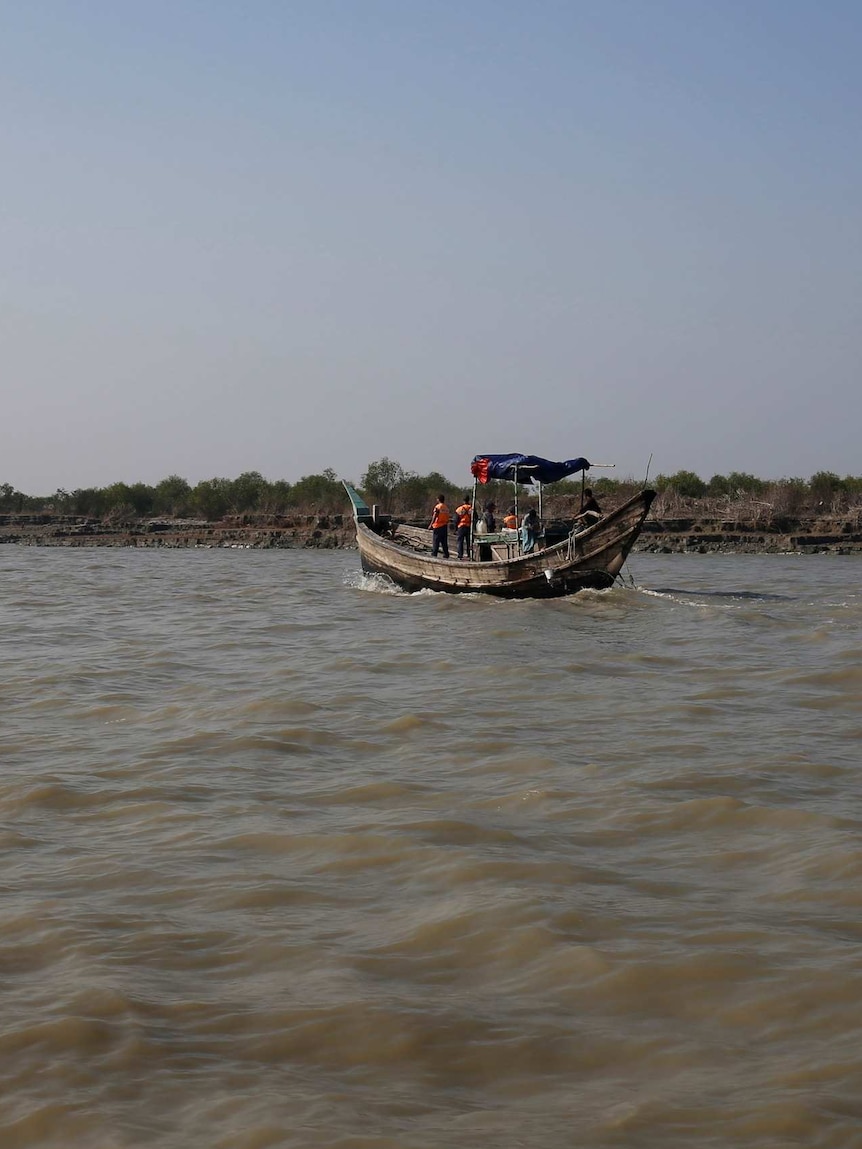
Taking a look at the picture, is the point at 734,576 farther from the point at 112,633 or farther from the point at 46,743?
the point at 46,743

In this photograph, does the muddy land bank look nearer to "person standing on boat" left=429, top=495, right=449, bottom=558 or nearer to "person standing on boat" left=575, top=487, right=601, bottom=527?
"person standing on boat" left=429, top=495, right=449, bottom=558

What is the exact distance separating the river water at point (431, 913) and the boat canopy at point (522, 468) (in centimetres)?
1010

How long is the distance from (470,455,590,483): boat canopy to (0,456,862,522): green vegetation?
18.8m

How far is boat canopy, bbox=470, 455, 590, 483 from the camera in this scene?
20.7 m

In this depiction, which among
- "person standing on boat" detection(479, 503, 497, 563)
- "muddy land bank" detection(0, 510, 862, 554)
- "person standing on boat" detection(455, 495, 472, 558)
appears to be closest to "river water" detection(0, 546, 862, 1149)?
"person standing on boat" detection(479, 503, 497, 563)

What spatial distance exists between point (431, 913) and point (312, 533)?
148 ft

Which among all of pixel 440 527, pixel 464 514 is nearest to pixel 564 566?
pixel 464 514

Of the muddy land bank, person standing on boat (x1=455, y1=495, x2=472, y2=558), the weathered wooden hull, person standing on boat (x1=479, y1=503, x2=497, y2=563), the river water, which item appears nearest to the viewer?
the river water

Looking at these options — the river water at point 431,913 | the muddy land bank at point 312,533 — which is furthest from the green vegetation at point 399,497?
the river water at point 431,913

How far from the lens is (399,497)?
56281 millimetres

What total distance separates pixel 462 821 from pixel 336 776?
1357 mm

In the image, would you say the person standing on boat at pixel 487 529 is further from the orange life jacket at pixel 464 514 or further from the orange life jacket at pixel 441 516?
the orange life jacket at pixel 441 516

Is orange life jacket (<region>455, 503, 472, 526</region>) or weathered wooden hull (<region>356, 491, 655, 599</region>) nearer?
weathered wooden hull (<region>356, 491, 655, 599</region>)

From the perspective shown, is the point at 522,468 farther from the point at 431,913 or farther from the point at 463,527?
the point at 431,913
